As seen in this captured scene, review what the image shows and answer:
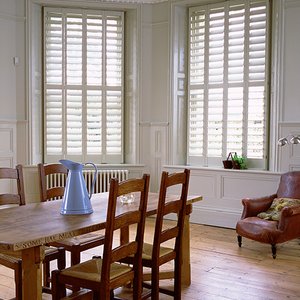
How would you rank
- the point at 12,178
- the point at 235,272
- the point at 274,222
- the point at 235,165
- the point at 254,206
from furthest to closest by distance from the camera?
the point at 235,165 → the point at 254,206 → the point at 274,222 → the point at 235,272 → the point at 12,178

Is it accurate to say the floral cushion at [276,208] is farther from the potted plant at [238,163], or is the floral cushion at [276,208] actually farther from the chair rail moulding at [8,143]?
the chair rail moulding at [8,143]

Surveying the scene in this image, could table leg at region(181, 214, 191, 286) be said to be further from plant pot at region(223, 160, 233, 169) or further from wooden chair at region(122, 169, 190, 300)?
plant pot at region(223, 160, 233, 169)

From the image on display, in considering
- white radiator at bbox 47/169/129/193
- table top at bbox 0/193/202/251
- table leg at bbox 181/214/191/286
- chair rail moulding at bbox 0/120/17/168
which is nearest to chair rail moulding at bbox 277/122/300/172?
white radiator at bbox 47/169/129/193

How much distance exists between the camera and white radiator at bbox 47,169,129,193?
6336 mm

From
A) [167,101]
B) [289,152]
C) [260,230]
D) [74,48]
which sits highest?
[74,48]

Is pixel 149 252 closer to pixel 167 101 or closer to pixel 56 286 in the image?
pixel 56 286

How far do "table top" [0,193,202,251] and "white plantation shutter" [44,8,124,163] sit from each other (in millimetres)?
3272

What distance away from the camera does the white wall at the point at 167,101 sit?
5645mm

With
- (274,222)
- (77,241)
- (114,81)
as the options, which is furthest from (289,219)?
(114,81)

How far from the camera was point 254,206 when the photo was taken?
5.14 m

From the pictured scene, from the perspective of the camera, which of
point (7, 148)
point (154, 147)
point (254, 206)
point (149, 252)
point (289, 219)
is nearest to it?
point (149, 252)

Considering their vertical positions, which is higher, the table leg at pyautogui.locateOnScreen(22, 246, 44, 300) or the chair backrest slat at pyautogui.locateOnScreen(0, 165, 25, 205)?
the chair backrest slat at pyautogui.locateOnScreen(0, 165, 25, 205)

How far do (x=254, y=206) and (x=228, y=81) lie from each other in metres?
1.97

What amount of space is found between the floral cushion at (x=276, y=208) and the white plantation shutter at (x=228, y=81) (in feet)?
3.37
